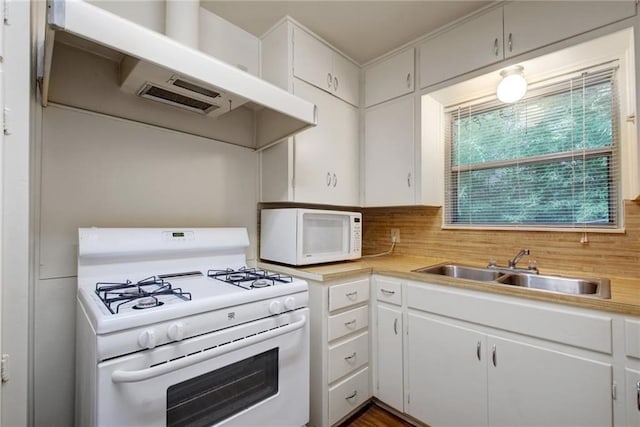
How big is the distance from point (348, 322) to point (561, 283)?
1152 millimetres

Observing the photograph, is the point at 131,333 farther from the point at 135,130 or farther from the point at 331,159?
the point at 331,159

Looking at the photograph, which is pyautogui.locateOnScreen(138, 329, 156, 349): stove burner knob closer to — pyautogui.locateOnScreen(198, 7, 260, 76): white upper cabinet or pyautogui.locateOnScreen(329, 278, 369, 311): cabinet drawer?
pyautogui.locateOnScreen(329, 278, 369, 311): cabinet drawer

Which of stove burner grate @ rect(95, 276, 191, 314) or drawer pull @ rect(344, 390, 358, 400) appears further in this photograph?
drawer pull @ rect(344, 390, 358, 400)

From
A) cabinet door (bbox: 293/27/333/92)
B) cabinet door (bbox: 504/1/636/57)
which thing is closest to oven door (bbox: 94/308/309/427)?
cabinet door (bbox: 293/27/333/92)

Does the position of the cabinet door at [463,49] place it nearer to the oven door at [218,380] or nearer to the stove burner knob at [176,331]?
the oven door at [218,380]

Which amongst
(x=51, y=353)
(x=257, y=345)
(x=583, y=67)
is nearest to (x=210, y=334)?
(x=257, y=345)

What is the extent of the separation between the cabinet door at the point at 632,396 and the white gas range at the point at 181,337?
1.22 meters

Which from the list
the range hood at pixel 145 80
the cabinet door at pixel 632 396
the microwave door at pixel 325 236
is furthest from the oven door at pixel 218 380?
the cabinet door at pixel 632 396

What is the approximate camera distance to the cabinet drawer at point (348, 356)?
5.32 ft

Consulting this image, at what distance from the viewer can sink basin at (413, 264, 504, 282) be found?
5.95ft

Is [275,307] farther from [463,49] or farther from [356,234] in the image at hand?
[463,49]

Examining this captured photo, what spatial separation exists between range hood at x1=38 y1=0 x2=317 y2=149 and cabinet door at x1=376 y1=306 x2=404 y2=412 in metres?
1.20

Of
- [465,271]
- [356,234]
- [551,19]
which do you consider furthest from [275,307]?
[551,19]

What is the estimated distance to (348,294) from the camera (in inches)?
66.8
